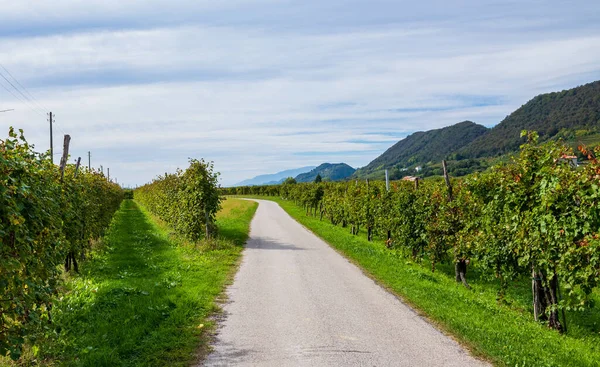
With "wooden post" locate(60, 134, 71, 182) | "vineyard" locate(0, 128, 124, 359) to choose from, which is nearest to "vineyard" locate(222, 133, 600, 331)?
"vineyard" locate(0, 128, 124, 359)

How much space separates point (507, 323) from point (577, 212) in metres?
2.52

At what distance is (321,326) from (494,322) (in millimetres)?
3418

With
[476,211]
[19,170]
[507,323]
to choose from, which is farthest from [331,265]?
[19,170]

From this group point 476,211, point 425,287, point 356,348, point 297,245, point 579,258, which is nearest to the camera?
point 356,348

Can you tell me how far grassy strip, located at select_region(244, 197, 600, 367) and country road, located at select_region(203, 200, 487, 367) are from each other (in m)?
0.38

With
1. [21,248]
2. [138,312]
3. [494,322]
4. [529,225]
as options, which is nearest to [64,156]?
[138,312]

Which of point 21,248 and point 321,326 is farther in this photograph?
point 321,326

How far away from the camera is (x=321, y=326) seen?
8.06 metres

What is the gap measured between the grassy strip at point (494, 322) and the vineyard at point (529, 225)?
586 mm

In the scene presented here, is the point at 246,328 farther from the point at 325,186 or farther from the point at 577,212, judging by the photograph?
the point at 325,186

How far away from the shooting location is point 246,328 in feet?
26.2

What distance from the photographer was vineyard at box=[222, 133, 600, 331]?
7762 mm

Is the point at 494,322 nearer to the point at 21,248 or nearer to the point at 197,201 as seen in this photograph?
the point at 21,248

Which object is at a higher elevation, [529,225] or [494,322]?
[529,225]
